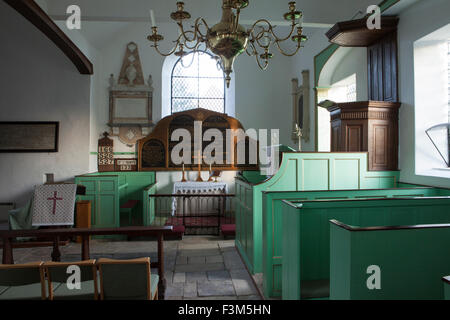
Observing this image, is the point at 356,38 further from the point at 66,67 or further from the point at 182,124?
the point at 66,67

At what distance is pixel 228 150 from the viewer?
27.4 ft

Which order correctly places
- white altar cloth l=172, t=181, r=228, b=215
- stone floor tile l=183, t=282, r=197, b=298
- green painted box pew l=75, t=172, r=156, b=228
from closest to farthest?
stone floor tile l=183, t=282, r=197, b=298, green painted box pew l=75, t=172, r=156, b=228, white altar cloth l=172, t=181, r=228, b=215

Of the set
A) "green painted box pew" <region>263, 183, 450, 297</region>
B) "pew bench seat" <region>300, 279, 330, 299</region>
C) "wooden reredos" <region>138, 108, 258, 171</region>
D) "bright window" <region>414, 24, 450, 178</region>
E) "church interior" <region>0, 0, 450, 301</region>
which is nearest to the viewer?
"church interior" <region>0, 0, 450, 301</region>

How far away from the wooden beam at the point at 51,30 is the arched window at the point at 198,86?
2371mm

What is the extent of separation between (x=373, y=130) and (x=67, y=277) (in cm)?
400

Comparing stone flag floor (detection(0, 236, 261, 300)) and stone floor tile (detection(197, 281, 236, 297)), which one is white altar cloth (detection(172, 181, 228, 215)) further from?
stone floor tile (detection(197, 281, 236, 297))

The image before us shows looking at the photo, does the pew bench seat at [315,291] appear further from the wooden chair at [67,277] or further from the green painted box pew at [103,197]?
the green painted box pew at [103,197]

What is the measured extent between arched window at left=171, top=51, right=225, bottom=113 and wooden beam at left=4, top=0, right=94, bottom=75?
237 centimetres

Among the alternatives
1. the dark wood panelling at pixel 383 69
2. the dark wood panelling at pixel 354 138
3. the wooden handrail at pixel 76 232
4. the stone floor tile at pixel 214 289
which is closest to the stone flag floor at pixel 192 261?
the stone floor tile at pixel 214 289

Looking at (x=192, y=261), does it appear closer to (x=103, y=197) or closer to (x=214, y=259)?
(x=214, y=259)

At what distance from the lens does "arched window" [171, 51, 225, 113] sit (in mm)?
8820

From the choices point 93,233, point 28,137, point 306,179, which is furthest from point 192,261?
point 28,137

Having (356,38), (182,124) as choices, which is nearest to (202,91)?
(182,124)

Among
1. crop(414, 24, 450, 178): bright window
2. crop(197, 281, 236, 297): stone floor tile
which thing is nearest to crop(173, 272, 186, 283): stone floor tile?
crop(197, 281, 236, 297): stone floor tile
